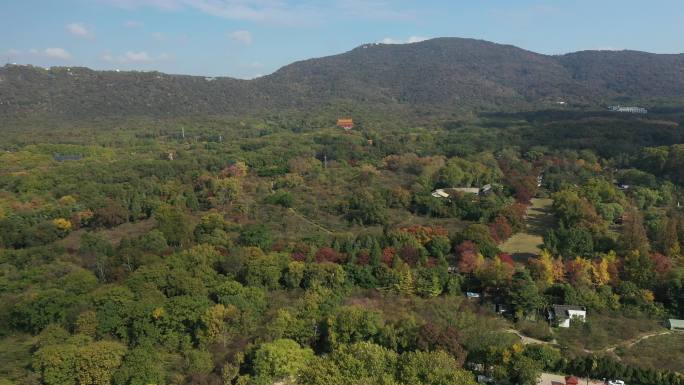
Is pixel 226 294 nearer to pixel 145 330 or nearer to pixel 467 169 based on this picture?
pixel 145 330

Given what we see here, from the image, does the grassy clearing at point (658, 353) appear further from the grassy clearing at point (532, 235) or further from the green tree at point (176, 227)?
the green tree at point (176, 227)

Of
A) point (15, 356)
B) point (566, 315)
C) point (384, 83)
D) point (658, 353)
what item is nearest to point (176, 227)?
point (15, 356)

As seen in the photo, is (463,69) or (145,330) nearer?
(145,330)

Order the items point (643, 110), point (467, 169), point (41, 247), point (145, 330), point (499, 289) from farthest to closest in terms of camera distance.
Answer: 1. point (643, 110)
2. point (467, 169)
3. point (41, 247)
4. point (499, 289)
5. point (145, 330)

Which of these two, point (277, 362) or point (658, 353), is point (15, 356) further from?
point (658, 353)

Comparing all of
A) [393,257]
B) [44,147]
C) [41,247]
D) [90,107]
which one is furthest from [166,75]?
[393,257]

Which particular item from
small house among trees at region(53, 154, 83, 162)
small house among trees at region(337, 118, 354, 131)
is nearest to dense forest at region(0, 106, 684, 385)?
small house among trees at region(53, 154, 83, 162)
